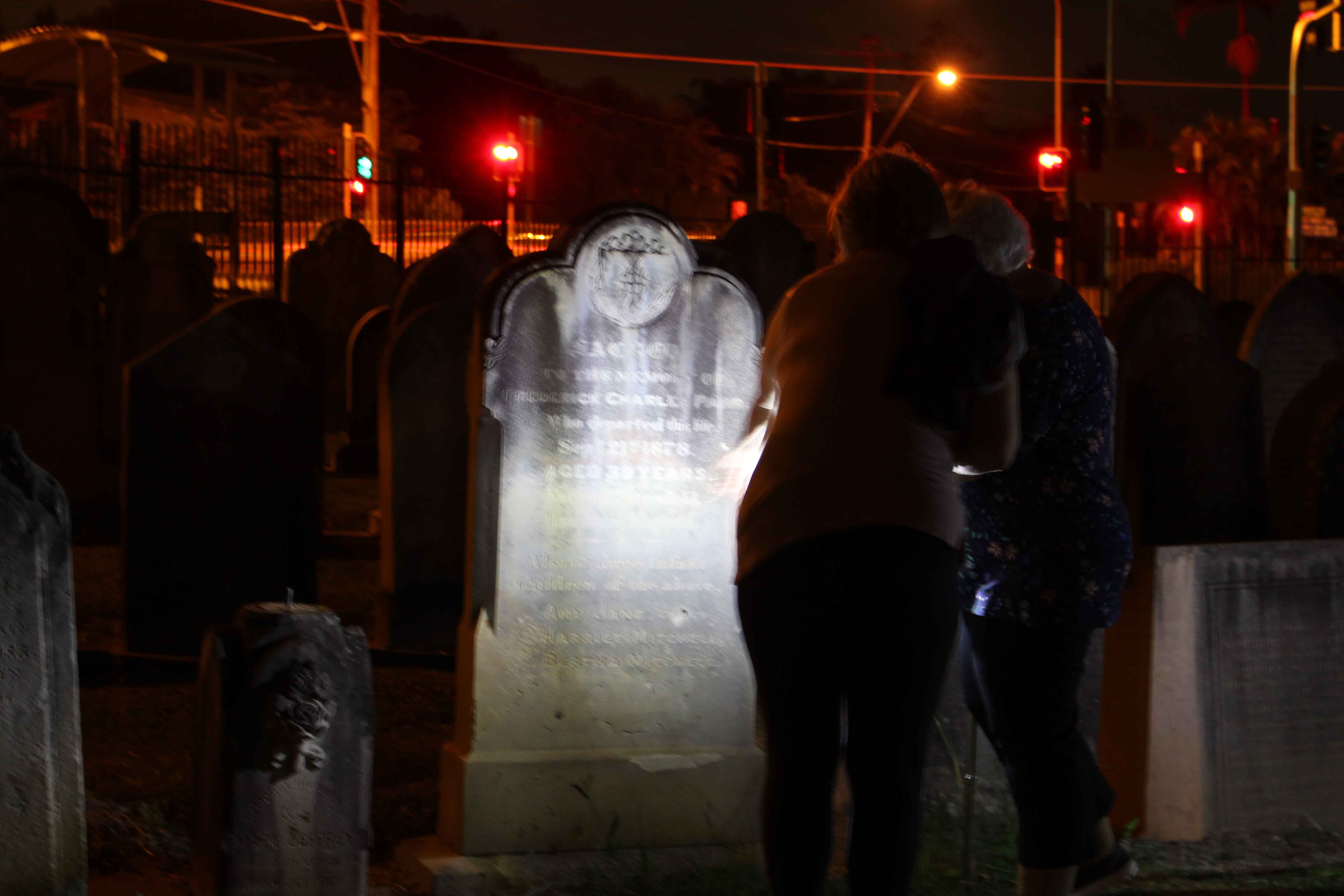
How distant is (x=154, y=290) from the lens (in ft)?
31.4

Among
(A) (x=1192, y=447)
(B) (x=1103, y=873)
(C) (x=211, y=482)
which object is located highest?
(A) (x=1192, y=447)

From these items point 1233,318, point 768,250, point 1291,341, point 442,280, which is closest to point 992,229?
point 1291,341

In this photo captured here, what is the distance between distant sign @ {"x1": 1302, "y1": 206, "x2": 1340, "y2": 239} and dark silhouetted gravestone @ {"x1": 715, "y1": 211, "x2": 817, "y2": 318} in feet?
59.4

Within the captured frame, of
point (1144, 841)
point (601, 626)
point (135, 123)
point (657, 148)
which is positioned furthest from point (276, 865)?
point (657, 148)

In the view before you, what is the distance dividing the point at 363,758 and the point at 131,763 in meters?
1.87

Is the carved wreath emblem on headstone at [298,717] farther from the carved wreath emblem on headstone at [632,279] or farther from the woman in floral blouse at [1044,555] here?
the woman in floral blouse at [1044,555]

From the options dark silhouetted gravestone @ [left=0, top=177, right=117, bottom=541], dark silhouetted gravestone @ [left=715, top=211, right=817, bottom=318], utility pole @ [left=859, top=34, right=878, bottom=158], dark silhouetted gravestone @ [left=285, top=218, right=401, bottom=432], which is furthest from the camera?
utility pole @ [left=859, top=34, right=878, bottom=158]

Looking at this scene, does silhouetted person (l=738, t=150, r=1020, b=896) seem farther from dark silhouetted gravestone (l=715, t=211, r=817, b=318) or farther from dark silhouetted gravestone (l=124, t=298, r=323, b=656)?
dark silhouetted gravestone (l=715, t=211, r=817, b=318)

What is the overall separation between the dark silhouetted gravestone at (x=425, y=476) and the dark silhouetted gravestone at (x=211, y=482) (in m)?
0.44

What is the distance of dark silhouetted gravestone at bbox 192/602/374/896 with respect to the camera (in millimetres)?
3316

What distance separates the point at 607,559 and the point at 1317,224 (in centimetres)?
2809

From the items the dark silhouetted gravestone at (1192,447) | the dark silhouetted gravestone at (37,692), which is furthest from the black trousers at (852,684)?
the dark silhouetted gravestone at (1192,447)

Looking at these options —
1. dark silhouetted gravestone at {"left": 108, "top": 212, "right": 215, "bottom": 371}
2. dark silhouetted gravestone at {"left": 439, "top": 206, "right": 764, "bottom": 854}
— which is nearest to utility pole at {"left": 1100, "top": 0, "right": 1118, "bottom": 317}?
dark silhouetted gravestone at {"left": 108, "top": 212, "right": 215, "bottom": 371}

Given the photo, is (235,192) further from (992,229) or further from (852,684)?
(852,684)
